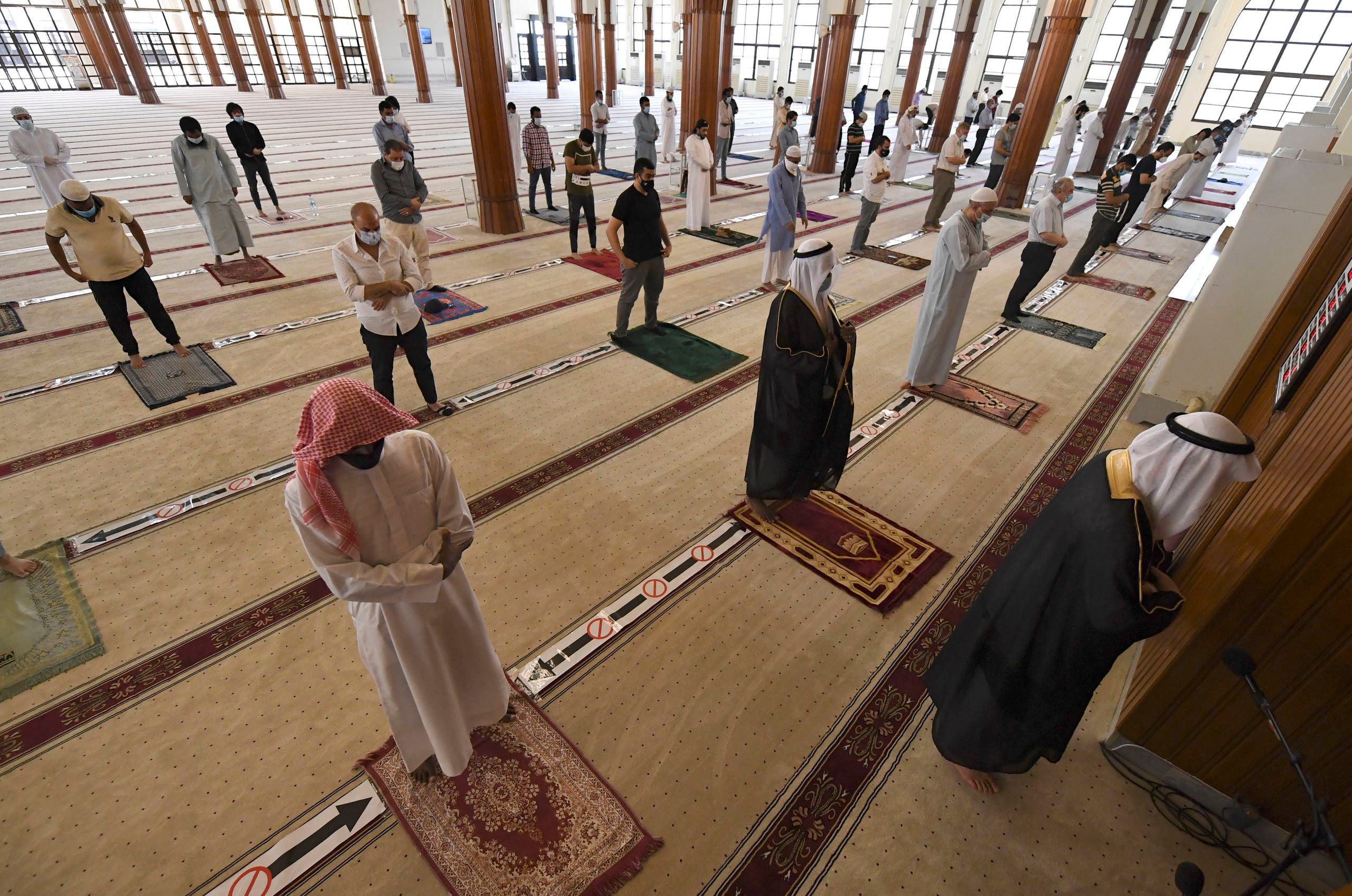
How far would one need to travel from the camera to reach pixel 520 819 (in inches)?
70.5

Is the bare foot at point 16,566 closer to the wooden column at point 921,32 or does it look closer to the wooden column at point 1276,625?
the wooden column at point 1276,625

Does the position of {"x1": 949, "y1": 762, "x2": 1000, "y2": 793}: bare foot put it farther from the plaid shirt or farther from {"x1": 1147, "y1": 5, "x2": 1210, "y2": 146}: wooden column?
{"x1": 1147, "y1": 5, "x2": 1210, "y2": 146}: wooden column

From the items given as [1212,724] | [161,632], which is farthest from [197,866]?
[1212,724]

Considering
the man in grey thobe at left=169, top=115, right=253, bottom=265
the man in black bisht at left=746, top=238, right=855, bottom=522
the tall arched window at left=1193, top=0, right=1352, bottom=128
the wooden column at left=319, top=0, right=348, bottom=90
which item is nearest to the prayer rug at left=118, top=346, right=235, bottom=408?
the man in grey thobe at left=169, top=115, right=253, bottom=265

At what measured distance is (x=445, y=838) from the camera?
68.6 inches

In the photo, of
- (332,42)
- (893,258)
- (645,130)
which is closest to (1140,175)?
(893,258)

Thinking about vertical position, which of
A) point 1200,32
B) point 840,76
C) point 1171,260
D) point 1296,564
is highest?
point 1200,32

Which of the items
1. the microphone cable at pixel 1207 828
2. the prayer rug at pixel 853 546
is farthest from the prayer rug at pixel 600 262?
the microphone cable at pixel 1207 828

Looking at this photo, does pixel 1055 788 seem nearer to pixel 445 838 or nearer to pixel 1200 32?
pixel 445 838

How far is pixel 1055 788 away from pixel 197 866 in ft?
8.21

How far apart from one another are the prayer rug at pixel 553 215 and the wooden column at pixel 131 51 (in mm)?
18485

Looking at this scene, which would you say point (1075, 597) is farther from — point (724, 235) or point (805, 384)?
point (724, 235)

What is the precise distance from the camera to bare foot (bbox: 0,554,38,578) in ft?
7.97

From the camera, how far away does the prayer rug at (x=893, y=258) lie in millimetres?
6543
